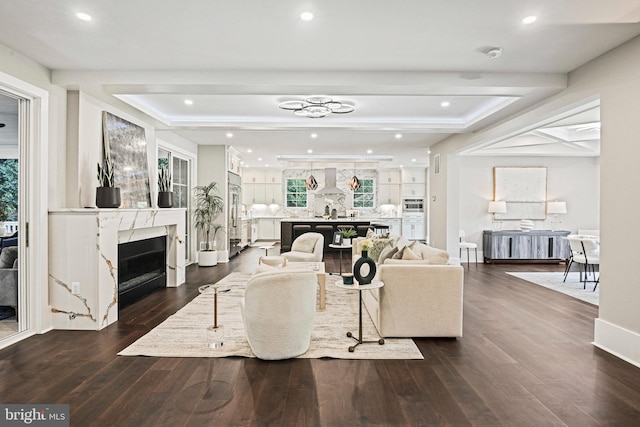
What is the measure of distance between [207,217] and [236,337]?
17.2 feet

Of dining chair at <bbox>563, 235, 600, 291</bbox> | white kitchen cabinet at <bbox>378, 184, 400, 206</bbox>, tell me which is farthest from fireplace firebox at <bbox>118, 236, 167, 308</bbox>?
white kitchen cabinet at <bbox>378, 184, 400, 206</bbox>

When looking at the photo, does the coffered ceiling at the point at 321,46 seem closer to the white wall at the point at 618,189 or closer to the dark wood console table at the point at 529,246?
the white wall at the point at 618,189

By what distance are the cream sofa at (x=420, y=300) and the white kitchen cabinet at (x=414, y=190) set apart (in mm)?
9979

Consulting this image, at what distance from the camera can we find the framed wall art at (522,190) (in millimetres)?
9336

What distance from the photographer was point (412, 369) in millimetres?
3072

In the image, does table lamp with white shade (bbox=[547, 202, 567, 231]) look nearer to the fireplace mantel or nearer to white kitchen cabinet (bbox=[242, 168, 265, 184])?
white kitchen cabinet (bbox=[242, 168, 265, 184])

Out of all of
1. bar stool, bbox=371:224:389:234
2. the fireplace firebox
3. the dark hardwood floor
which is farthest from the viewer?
bar stool, bbox=371:224:389:234

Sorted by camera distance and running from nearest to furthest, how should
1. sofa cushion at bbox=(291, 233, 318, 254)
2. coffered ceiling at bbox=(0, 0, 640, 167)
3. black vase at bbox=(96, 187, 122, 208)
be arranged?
1. coffered ceiling at bbox=(0, 0, 640, 167)
2. black vase at bbox=(96, 187, 122, 208)
3. sofa cushion at bbox=(291, 233, 318, 254)

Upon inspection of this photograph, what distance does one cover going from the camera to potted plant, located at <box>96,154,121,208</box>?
4382mm

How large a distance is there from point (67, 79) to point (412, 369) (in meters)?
4.55

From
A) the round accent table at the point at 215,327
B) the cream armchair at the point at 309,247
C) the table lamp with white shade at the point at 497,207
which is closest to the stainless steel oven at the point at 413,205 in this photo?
the table lamp with white shade at the point at 497,207

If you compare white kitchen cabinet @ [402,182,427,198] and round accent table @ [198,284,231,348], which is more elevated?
white kitchen cabinet @ [402,182,427,198]

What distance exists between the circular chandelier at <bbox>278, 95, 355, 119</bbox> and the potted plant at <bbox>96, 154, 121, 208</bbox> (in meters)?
2.44

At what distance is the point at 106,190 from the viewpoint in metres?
4.39
